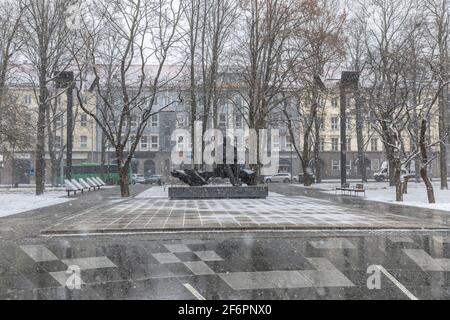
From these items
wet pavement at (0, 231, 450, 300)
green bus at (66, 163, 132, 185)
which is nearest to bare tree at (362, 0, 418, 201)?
wet pavement at (0, 231, 450, 300)

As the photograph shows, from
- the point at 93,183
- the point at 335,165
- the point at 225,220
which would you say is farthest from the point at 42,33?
the point at 335,165

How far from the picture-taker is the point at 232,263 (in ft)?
28.1

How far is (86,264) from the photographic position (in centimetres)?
857

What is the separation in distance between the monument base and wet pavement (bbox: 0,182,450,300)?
→ 10047 mm

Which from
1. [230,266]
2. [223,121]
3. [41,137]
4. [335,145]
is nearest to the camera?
[230,266]

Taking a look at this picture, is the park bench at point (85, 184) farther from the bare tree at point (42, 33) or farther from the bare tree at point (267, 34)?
the bare tree at point (267, 34)

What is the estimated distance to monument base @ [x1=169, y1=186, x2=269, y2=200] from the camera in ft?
76.6

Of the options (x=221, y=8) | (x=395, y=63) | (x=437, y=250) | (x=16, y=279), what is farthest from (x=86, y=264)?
(x=221, y=8)

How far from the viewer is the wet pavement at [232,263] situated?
22.7 ft

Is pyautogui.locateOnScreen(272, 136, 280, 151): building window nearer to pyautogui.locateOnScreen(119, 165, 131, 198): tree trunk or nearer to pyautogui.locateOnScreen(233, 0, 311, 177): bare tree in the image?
pyautogui.locateOnScreen(233, 0, 311, 177): bare tree

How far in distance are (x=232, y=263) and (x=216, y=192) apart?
15076 mm

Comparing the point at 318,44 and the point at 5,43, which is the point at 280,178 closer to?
the point at 318,44

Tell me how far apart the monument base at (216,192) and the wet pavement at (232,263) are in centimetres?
1005
